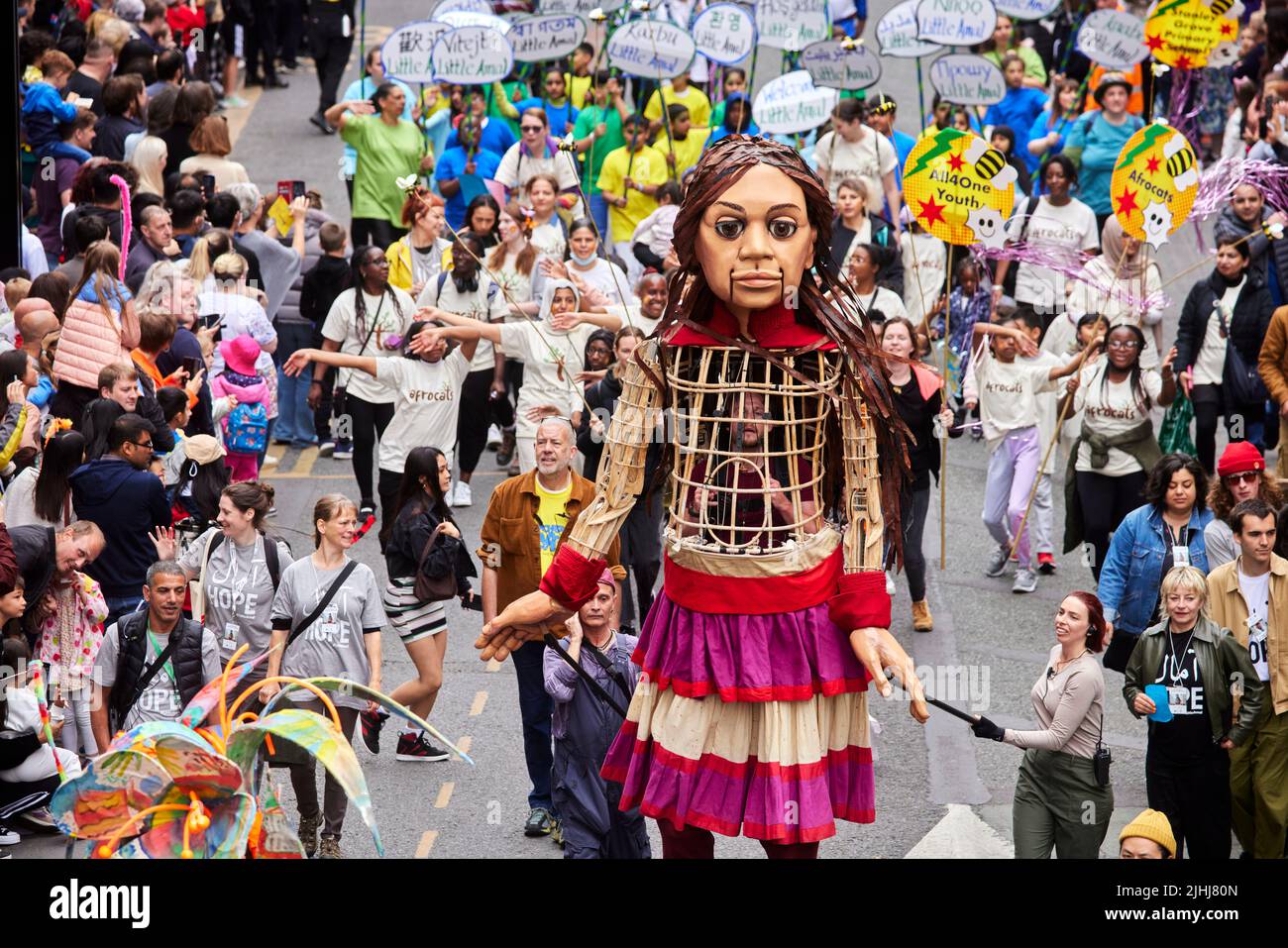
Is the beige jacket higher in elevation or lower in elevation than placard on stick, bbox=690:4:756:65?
lower

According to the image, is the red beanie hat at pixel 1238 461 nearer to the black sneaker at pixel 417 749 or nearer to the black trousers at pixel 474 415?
the black sneaker at pixel 417 749

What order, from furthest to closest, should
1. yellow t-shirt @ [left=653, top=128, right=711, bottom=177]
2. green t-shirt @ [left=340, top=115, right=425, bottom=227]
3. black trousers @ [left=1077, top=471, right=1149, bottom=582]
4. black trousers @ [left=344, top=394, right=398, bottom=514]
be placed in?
yellow t-shirt @ [left=653, top=128, right=711, bottom=177] < green t-shirt @ [left=340, top=115, right=425, bottom=227] < black trousers @ [left=344, top=394, right=398, bottom=514] < black trousers @ [left=1077, top=471, right=1149, bottom=582]

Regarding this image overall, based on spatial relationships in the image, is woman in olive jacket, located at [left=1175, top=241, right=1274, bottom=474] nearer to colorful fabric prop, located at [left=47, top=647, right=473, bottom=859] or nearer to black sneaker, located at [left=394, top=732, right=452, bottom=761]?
black sneaker, located at [left=394, top=732, right=452, bottom=761]

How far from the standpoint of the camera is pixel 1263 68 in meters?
18.4

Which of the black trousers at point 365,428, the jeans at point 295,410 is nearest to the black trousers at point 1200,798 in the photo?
the black trousers at point 365,428

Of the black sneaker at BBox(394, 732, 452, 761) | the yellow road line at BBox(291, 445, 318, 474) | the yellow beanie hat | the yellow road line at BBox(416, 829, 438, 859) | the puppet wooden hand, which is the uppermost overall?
the puppet wooden hand

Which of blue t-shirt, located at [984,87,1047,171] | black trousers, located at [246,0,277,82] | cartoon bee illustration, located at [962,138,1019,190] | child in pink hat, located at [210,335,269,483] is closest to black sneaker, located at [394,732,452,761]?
child in pink hat, located at [210,335,269,483]

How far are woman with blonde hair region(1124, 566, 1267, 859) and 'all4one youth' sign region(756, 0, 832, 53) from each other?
9.39 m

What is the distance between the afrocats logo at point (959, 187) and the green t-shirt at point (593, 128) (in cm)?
571

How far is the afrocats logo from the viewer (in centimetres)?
1137

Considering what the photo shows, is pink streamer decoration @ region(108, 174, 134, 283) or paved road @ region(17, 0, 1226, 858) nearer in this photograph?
paved road @ region(17, 0, 1226, 858)

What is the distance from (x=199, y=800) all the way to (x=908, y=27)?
12.3 m

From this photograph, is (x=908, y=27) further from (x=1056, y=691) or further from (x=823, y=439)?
(x=823, y=439)

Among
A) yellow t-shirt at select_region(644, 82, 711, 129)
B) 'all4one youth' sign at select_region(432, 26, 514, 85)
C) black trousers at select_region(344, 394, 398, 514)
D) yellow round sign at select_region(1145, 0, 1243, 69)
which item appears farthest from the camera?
yellow t-shirt at select_region(644, 82, 711, 129)
